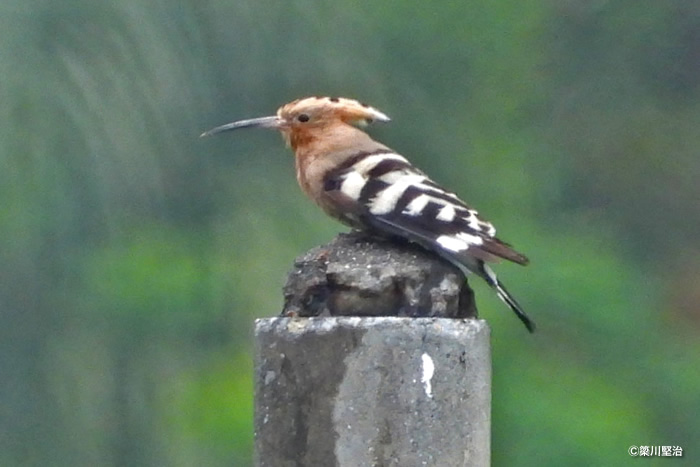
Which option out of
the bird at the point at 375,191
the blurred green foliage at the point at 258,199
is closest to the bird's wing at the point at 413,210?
the bird at the point at 375,191

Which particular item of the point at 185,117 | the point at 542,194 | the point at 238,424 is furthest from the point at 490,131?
the point at 238,424

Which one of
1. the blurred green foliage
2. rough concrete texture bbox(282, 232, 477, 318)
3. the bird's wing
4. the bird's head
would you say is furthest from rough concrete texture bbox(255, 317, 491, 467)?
the blurred green foliage

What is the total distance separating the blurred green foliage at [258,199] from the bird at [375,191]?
8.07 ft

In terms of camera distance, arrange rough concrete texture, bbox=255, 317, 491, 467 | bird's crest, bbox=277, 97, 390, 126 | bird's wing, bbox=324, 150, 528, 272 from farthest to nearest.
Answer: bird's crest, bbox=277, 97, 390, 126 → bird's wing, bbox=324, 150, 528, 272 → rough concrete texture, bbox=255, 317, 491, 467

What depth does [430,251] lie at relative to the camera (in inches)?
88.0

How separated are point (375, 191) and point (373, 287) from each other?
0.33 m

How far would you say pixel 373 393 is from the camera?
77.5 inches

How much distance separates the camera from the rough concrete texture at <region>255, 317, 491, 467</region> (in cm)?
197

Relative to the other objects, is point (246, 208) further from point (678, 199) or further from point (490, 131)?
point (678, 199)

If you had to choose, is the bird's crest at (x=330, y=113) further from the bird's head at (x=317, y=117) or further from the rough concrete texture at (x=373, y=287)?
the rough concrete texture at (x=373, y=287)

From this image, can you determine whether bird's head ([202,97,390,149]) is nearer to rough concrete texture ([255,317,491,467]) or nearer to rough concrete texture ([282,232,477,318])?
rough concrete texture ([282,232,477,318])

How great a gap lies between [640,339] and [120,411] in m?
2.10
